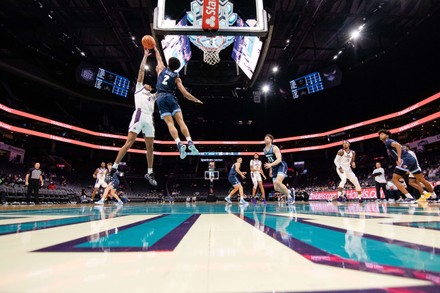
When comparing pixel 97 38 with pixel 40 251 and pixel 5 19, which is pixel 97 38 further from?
pixel 40 251

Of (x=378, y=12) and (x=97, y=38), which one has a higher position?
(x=97, y=38)

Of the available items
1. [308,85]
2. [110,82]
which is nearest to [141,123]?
[110,82]

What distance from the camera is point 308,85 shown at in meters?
19.6

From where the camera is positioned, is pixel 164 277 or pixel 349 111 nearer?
pixel 164 277

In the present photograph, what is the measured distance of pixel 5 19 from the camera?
15164 mm

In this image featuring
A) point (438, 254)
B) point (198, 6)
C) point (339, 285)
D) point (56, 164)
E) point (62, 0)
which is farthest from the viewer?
point (56, 164)

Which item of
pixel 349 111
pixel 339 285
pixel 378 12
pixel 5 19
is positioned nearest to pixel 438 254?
pixel 339 285

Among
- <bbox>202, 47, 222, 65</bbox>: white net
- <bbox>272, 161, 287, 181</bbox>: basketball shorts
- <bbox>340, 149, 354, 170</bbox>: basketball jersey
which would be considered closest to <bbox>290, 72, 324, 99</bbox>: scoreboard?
<bbox>202, 47, 222, 65</bbox>: white net

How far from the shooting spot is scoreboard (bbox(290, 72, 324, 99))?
19172 millimetres

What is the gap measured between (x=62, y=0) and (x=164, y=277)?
1585 centimetres

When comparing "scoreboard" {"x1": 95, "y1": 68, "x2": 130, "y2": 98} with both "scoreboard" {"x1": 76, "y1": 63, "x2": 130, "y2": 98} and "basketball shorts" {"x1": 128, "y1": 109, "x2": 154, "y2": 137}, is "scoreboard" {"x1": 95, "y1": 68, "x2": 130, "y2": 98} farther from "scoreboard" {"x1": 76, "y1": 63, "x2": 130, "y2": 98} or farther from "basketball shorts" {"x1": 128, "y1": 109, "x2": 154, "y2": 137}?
"basketball shorts" {"x1": 128, "y1": 109, "x2": 154, "y2": 137}

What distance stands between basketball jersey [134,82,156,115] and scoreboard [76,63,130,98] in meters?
17.0

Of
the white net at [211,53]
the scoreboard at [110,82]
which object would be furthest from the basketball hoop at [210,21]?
the scoreboard at [110,82]

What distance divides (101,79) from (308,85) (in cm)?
1662
